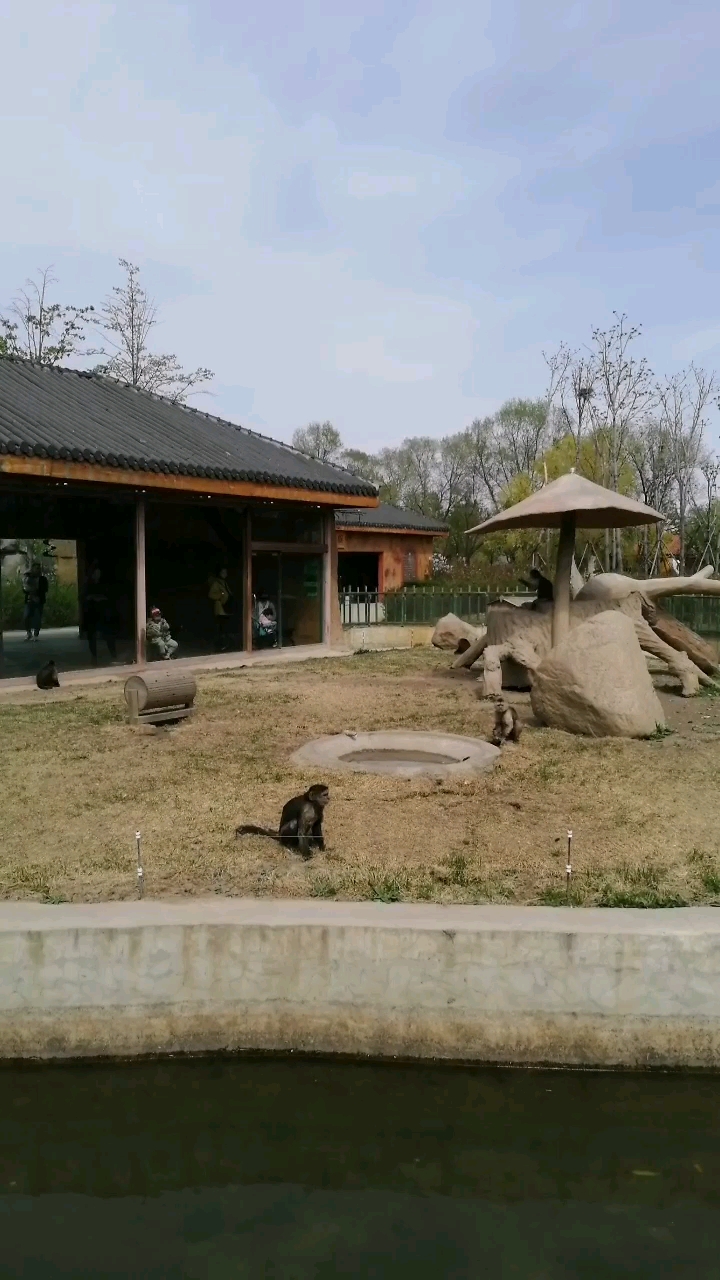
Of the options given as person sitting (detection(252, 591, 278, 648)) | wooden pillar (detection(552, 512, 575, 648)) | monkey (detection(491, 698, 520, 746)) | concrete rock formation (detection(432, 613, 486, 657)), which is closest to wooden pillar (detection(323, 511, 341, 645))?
person sitting (detection(252, 591, 278, 648))

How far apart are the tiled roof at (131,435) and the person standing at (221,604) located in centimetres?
180

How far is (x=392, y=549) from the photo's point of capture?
1193 inches

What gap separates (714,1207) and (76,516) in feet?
37.9

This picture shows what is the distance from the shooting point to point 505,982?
4.09 meters

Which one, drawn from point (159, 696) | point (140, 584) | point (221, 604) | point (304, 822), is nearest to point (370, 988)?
point (304, 822)

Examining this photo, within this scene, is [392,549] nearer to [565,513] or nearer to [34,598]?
[34,598]

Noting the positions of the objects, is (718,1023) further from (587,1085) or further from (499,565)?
(499,565)

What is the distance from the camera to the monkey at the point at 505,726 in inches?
324

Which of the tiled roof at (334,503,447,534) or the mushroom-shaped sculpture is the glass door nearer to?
the mushroom-shaped sculpture

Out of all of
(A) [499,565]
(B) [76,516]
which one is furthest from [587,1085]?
(A) [499,565]

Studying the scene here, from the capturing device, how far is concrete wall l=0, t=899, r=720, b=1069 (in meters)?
4.07

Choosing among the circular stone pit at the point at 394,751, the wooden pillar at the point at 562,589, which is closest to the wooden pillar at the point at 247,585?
the wooden pillar at the point at 562,589

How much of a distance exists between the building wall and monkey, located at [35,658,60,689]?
16440 millimetres

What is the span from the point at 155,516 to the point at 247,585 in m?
2.29
